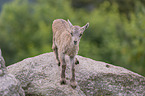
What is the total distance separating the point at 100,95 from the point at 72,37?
2.66 meters

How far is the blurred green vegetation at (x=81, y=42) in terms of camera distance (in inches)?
954

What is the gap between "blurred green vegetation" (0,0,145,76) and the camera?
79.5 feet

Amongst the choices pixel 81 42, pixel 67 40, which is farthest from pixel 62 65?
pixel 81 42

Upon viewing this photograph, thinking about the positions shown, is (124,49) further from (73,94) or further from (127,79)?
(73,94)

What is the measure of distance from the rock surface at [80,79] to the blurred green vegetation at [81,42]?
1148 centimetres

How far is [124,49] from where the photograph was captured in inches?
1087

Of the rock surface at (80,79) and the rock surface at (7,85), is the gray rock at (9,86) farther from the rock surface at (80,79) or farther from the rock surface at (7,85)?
the rock surface at (80,79)

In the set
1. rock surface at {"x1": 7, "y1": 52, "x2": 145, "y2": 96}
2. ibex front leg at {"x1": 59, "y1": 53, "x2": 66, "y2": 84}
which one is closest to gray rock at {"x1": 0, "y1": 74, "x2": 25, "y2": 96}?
rock surface at {"x1": 7, "y1": 52, "x2": 145, "y2": 96}

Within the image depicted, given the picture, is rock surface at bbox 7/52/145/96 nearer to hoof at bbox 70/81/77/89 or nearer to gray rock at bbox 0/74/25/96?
hoof at bbox 70/81/77/89

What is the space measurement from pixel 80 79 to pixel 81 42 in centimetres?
1792

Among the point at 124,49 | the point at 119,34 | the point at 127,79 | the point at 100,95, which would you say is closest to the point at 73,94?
→ the point at 100,95

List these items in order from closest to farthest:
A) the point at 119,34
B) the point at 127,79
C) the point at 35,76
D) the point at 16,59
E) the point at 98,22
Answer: the point at 35,76, the point at 127,79, the point at 16,59, the point at 98,22, the point at 119,34

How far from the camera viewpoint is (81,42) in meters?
26.9

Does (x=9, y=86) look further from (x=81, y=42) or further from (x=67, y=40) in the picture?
(x=81, y=42)
